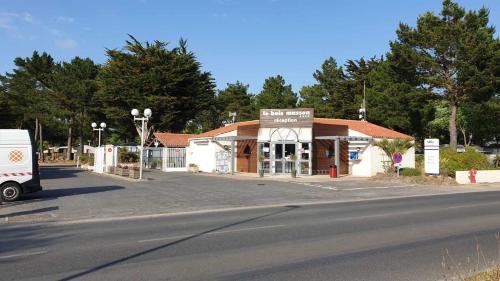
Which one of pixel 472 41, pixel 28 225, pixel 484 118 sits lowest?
pixel 28 225

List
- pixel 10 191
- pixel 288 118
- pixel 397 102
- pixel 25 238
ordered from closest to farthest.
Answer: pixel 25 238 < pixel 10 191 < pixel 288 118 < pixel 397 102

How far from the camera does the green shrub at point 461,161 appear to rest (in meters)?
31.5

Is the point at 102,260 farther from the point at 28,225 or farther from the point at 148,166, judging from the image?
the point at 148,166

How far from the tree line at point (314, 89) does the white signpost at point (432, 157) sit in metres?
14.0

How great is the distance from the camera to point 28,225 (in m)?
13.1

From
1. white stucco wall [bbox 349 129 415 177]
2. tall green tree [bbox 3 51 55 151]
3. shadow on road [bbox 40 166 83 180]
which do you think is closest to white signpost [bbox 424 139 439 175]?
white stucco wall [bbox 349 129 415 177]

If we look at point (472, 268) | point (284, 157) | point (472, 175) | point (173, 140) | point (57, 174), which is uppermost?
point (173, 140)

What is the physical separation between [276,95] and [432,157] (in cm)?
4519

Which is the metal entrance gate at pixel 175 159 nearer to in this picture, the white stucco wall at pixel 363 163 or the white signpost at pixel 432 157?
the white stucco wall at pixel 363 163

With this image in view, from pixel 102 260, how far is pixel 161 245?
1.56 meters

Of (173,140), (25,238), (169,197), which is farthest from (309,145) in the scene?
(25,238)

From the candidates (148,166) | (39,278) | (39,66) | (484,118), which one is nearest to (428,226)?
(39,278)

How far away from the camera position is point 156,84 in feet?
179

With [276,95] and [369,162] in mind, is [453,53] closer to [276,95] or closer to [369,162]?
[369,162]
